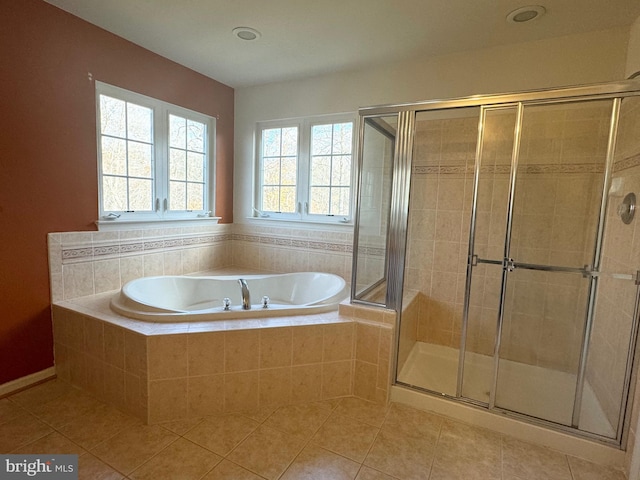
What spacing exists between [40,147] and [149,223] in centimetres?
90

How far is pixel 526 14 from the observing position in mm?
1960

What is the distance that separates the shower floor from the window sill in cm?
222

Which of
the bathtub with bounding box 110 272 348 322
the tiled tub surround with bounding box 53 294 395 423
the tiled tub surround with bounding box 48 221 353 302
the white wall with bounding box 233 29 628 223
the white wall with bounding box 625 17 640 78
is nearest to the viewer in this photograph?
the tiled tub surround with bounding box 53 294 395 423

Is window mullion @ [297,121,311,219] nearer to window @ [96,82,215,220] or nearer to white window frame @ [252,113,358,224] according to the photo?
white window frame @ [252,113,358,224]

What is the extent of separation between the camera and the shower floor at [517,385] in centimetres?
182

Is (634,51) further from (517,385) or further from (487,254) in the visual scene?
(517,385)

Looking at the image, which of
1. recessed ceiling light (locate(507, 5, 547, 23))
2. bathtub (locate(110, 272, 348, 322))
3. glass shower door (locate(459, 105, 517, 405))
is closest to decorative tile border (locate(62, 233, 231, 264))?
bathtub (locate(110, 272, 348, 322))

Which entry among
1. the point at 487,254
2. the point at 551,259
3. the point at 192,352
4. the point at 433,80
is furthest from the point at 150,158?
the point at 551,259

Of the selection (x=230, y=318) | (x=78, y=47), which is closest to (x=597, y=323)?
(x=230, y=318)

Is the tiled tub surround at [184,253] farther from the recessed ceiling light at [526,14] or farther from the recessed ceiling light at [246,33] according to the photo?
the recessed ceiling light at [526,14]

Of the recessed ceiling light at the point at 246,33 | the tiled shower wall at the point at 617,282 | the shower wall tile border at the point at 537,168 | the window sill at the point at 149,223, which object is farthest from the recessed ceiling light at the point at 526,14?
the window sill at the point at 149,223

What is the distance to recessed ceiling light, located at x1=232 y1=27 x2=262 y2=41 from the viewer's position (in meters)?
2.24

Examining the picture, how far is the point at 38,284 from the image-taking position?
83.4 inches

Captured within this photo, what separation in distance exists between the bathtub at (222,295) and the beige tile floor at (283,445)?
567 mm
